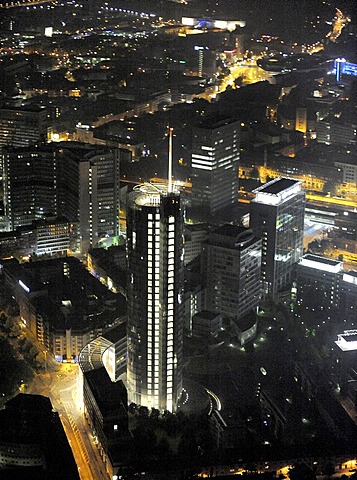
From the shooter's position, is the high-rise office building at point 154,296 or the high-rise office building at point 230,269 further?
the high-rise office building at point 230,269

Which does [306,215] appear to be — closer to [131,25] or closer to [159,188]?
[159,188]

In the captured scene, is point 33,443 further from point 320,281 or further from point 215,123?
point 215,123

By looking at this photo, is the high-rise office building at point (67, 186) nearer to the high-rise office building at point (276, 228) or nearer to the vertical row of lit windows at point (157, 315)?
the high-rise office building at point (276, 228)

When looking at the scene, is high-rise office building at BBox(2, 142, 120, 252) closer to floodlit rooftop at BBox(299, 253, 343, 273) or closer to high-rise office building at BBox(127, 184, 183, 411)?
floodlit rooftop at BBox(299, 253, 343, 273)

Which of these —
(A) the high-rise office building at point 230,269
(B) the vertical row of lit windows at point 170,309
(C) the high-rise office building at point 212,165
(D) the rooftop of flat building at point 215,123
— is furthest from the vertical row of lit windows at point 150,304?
(D) the rooftop of flat building at point 215,123

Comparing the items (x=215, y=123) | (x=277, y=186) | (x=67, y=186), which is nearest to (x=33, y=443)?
(x=277, y=186)

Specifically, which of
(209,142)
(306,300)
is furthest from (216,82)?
(306,300)
